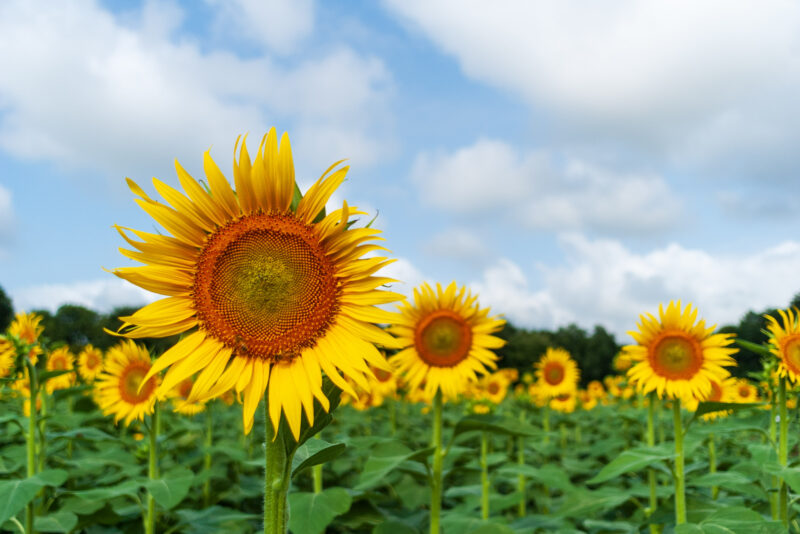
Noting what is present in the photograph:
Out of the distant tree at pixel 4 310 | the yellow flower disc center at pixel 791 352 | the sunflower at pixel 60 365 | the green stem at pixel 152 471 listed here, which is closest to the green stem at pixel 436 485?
the green stem at pixel 152 471

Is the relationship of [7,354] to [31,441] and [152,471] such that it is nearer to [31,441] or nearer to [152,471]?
[31,441]

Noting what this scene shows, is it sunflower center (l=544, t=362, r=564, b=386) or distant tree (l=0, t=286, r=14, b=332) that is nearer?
sunflower center (l=544, t=362, r=564, b=386)

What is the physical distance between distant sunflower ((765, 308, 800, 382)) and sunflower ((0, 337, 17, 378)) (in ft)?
16.6

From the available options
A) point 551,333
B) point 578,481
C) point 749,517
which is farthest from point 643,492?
point 551,333

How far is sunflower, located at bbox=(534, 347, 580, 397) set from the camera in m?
8.30

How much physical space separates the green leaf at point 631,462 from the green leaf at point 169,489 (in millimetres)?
2549

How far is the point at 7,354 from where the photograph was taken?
4.32 metres

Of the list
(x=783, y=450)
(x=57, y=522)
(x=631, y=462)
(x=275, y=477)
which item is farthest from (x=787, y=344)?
(x=57, y=522)

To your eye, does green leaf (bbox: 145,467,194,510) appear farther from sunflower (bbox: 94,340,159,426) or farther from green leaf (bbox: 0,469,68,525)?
sunflower (bbox: 94,340,159,426)

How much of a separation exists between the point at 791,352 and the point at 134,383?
463 cm

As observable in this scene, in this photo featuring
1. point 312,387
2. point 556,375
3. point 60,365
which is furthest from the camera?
point 556,375

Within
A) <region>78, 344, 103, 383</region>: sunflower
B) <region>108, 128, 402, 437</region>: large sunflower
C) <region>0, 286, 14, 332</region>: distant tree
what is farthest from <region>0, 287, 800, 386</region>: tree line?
<region>108, 128, 402, 437</region>: large sunflower

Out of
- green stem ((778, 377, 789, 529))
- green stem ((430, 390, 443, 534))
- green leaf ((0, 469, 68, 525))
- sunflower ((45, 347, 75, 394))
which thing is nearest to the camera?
green leaf ((0, 469, 68, 525))

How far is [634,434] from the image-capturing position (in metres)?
9.42
